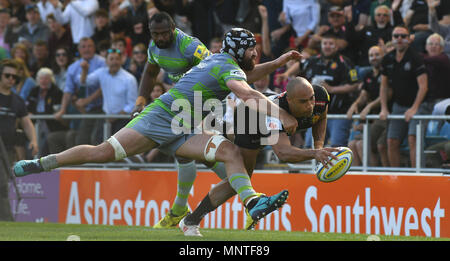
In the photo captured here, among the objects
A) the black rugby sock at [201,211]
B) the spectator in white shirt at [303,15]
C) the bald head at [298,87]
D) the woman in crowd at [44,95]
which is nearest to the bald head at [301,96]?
the bald head at [298,87]

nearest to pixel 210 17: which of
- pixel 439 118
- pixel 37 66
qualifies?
pixel 37 66

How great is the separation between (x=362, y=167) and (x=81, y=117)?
207 inches

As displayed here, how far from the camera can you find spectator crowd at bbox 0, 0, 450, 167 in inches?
544

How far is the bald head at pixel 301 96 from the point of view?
9.61 m

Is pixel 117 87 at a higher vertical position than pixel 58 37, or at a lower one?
lower

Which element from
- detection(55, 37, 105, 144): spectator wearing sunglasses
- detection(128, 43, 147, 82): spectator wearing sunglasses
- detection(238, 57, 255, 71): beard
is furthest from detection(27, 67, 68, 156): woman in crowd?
detection(238, 57, 255, 71): beard

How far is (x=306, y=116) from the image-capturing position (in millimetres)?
9969

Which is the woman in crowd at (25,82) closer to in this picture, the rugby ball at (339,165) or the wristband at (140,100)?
the wristband at (140,100)

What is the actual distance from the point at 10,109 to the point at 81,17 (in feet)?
14.6

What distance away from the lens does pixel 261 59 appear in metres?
16.5

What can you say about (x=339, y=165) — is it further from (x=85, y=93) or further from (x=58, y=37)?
(x=58, y=37)

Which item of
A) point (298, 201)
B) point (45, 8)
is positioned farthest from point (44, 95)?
point (298, 201)

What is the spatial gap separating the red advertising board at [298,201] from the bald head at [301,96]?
13.2 ft

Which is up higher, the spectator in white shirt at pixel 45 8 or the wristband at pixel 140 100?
the spectator in white shirt at pixel 45 8
